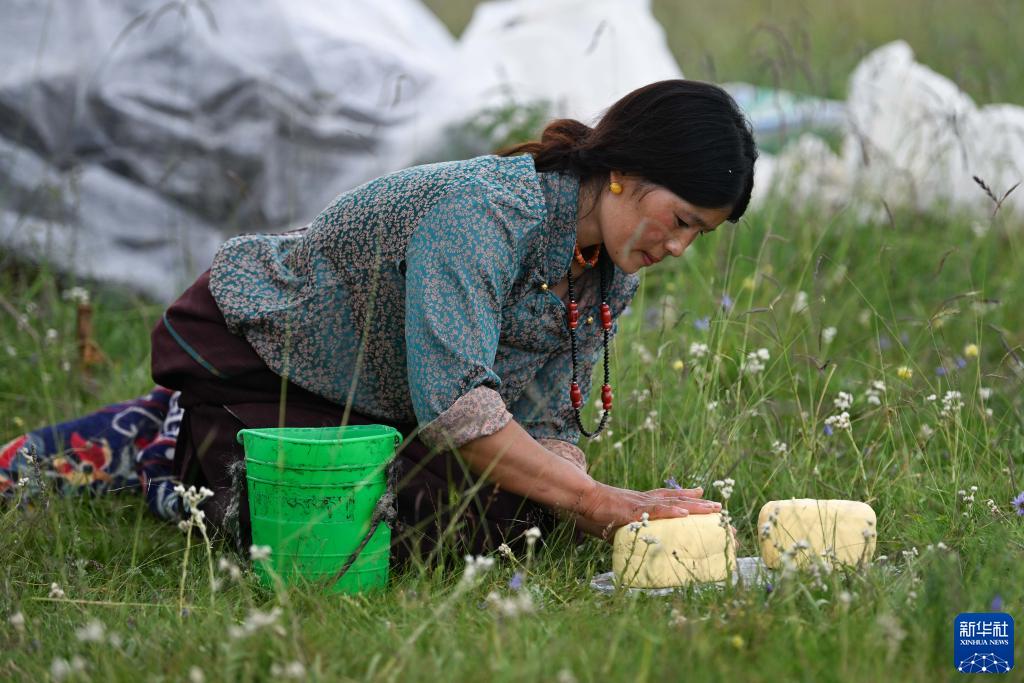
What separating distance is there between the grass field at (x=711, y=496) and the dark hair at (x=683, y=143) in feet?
1.30

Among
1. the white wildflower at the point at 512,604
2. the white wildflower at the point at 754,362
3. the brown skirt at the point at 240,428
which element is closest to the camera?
the white wildflower at the point at 512,604

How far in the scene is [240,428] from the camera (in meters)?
2.80

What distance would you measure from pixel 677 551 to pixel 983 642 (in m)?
0.62

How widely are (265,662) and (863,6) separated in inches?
379

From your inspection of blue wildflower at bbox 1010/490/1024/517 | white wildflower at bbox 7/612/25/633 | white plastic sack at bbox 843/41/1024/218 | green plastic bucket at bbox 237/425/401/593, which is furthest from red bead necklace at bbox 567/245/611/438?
white plastic sack at bbox 843/41/1024/218

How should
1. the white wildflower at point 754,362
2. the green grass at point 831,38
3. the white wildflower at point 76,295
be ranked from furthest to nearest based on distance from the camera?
1. the green grass at point 831,38
2. the white wildflower at point 76,295
3. the white wildflower at point 754,362

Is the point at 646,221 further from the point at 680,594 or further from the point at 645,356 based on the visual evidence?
the point at 645,356

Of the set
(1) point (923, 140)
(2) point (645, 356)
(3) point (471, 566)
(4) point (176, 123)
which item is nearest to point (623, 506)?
(3) point (471, 566)

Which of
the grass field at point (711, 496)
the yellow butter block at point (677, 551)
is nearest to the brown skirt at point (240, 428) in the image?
the grass field at point (711, 496)

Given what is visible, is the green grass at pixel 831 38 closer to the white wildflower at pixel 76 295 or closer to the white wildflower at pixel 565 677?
the white wildflower at pixel 76 295

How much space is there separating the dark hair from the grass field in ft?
1.30

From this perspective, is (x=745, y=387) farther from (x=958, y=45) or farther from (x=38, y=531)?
(x=958, y=45)

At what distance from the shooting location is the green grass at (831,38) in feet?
17.9

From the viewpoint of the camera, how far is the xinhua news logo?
1.91 metres
